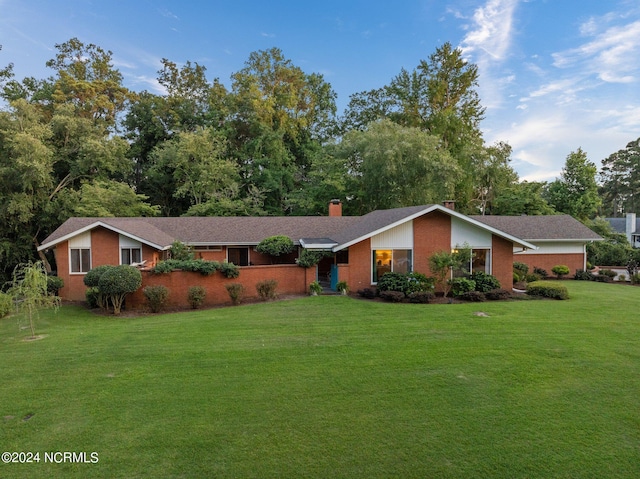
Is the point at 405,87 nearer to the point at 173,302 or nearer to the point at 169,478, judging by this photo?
the point at 173,302

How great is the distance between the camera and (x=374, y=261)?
16219mm

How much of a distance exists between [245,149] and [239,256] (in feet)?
54.0

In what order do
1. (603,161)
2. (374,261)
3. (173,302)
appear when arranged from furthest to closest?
(603,161) → (374,261) → (173,302)

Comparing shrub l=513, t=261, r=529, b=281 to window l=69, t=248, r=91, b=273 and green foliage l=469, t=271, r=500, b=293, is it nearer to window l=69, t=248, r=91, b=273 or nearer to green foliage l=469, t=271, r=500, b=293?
green foliage l=469, t=271, r=500, b=293

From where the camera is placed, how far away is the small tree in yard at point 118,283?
1273 cm

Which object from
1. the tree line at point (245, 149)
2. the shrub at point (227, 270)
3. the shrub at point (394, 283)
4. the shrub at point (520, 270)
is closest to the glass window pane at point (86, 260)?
the shrub at point (227, 270)

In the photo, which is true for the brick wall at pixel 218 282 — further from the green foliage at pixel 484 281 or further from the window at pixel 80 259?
the green foliage at pixel 484 281

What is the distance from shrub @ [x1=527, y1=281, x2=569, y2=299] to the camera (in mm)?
14805

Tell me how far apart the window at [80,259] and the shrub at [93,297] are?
90.6 inches

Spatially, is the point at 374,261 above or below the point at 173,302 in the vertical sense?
above

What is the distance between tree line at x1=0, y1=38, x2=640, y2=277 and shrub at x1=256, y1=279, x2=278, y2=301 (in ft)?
48.8

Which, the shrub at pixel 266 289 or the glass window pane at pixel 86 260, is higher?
the glass window pane at pixel 86 260

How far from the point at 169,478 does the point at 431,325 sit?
26.9 ft

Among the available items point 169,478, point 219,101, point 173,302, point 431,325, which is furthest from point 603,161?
point 169,478
